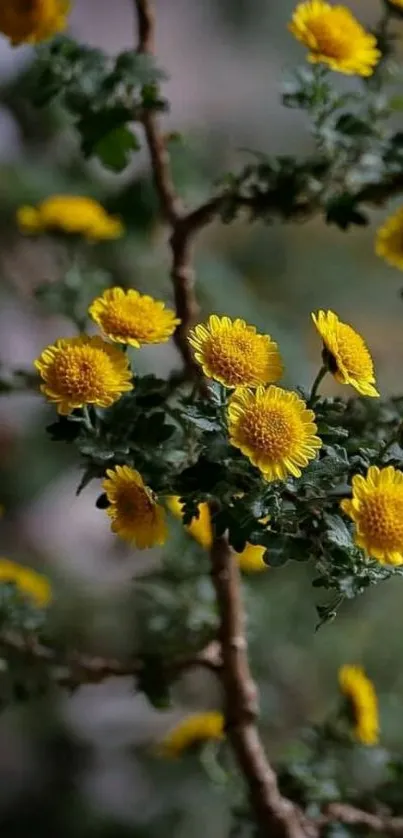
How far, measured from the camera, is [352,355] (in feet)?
1.39

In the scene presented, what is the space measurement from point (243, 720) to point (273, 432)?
0.93ft

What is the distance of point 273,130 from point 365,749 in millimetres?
860

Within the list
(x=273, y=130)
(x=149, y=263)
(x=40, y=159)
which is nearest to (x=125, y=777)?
(x=149, y=263)

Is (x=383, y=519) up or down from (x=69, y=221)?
down

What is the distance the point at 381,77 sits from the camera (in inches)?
23.3

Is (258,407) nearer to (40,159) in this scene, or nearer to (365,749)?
(365,749)

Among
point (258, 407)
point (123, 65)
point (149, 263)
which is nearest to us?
point (258, 407)

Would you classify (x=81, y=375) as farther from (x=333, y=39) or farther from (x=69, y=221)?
(x=69, y=221)

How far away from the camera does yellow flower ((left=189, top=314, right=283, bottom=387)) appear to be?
0.41 metres

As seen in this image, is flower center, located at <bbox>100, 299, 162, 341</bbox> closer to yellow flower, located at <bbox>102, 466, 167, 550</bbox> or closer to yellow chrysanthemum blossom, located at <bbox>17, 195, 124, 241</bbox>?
yellow flower, located at <bbox>102, 466, 167, 550</bbox>

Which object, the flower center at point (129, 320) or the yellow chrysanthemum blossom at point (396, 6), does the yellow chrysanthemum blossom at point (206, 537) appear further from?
the yellow chrysanthemum blossom at point (396, 6)

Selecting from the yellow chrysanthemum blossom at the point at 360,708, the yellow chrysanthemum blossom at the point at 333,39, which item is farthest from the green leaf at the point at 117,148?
the yellow chrysanthemum blossom at the point at 360,708

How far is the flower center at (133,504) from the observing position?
42cm

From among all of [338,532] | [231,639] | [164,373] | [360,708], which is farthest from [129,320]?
[164,373]
